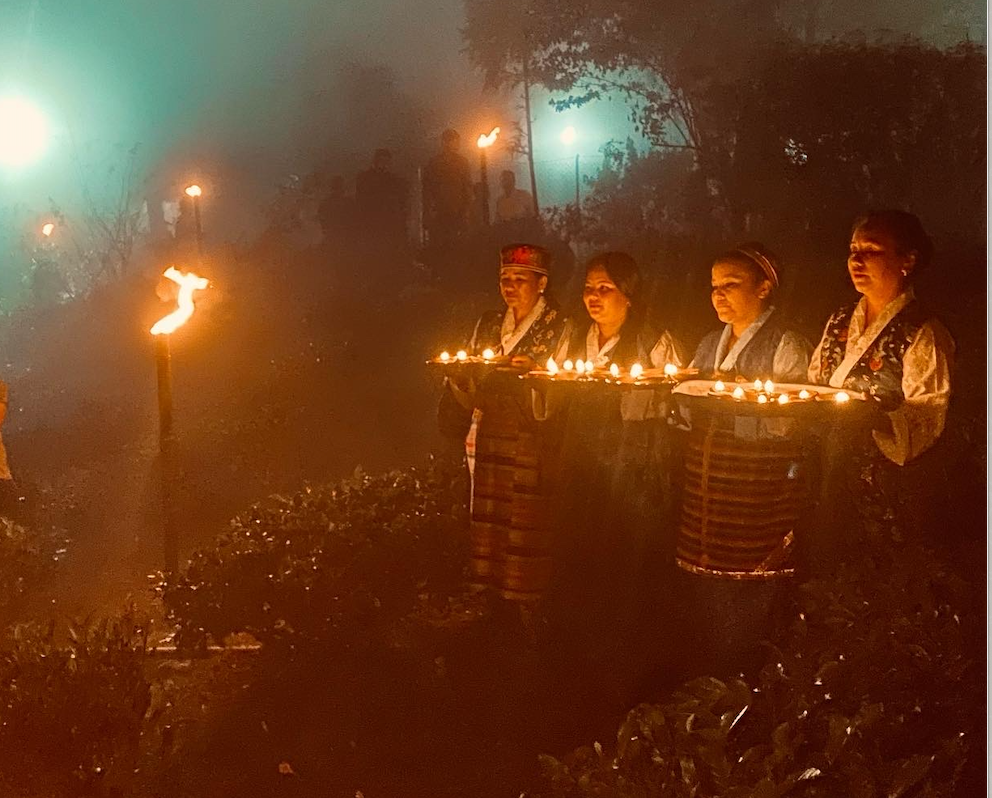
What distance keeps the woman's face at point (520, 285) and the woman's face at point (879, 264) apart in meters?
0.83

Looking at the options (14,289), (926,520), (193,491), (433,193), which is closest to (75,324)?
(14,289)

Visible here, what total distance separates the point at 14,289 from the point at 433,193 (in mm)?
1257

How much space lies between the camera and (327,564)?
99.7 inches

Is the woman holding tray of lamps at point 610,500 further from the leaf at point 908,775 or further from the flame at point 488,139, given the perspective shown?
the leaf at point 908,775

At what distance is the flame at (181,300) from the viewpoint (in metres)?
2.46

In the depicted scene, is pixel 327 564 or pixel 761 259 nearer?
pixel 761 259

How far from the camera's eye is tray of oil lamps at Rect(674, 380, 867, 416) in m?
2.02

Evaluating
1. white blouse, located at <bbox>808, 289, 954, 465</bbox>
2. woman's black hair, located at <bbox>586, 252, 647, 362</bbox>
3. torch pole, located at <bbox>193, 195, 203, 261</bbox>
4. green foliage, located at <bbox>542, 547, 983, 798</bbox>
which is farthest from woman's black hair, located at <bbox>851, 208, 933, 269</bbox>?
torch pole, located at <bbox>193, 195, 203, 261</bbox>

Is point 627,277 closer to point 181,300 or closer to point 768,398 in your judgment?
point 768,398

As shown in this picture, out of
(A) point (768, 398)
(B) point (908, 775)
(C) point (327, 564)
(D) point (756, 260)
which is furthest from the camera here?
(C) point (327, 564)

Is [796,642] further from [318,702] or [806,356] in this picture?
[318,702]

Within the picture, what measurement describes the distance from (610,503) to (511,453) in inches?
12.4

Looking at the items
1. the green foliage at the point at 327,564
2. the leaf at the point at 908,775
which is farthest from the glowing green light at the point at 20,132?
the leaf at the point at 908,775

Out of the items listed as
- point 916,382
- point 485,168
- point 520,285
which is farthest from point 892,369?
point 485,168
